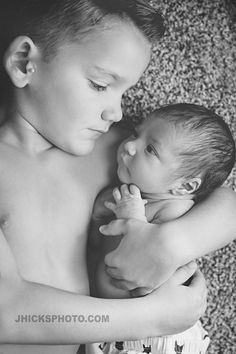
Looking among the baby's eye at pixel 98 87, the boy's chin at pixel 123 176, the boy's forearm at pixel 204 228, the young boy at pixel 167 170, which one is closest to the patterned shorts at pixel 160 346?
the young boy at pixel 167 170

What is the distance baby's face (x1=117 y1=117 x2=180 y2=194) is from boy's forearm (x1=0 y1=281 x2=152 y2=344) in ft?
0.59

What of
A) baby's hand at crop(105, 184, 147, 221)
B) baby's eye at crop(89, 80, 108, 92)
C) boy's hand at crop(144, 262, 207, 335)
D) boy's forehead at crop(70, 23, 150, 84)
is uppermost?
boy's forehead at crop(70, 23, 150, 84)

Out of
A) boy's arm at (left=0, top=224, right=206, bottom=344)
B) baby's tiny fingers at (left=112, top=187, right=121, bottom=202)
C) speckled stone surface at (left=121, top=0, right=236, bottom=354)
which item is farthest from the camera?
speckled stone surface at (left=121, top=0, right=236, bottom=354)

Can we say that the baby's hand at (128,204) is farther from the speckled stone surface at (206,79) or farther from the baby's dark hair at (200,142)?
the speckled stone surface at (206,79)

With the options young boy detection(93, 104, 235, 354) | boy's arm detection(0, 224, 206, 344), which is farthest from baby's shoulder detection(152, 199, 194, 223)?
boy's arm detection(0, 224, 206, 344)

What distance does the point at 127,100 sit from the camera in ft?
3.59

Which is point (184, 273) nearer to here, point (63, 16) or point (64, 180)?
point (64, 180)

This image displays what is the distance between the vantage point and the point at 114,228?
3.10 ft

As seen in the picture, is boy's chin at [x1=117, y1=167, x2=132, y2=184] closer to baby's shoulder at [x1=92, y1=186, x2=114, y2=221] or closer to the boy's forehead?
baby's shoulder at [x1=92, y1=186, x2=114, y2=221]

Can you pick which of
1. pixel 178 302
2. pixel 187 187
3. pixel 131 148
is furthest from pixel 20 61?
pixel 178 302

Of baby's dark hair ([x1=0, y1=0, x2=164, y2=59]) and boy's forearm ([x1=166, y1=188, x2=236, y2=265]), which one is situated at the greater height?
baby's dark hair ([x1=0, y1=0, x2=164, y2=59])

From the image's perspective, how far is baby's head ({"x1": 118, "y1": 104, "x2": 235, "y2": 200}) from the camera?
0.94m

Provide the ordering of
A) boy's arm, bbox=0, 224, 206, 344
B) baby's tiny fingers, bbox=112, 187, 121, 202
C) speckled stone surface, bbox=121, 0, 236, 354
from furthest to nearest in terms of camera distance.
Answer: speckled stone surface, bbox=121, 0, 236, 354
baby's tiny fingers, bbox=112, 187, 121, 202
boy's arm, bbox=0, 224, 206, 344

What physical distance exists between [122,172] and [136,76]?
5.6 inches
